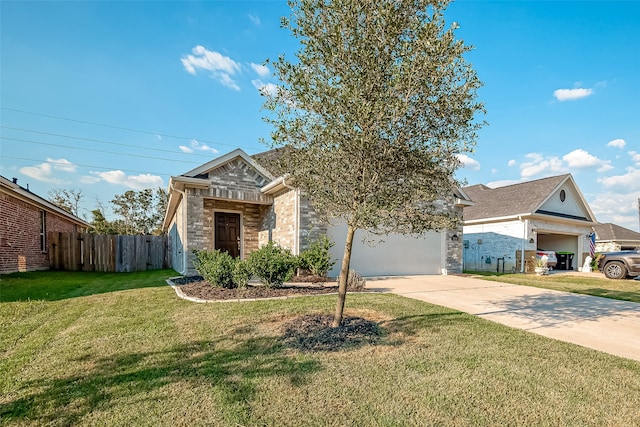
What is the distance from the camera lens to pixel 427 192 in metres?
4.26

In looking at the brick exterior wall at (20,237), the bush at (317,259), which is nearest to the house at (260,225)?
the bush at (317,259)

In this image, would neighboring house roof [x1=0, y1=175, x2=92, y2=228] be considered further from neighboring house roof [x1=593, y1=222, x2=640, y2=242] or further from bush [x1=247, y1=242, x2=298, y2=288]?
neighboring house roof [x1=593, y1=222, x2=640, y2=242]

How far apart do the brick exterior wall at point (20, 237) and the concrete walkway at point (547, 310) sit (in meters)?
12.4

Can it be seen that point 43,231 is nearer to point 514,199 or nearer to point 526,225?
point 526,225

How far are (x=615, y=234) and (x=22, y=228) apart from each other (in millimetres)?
38798

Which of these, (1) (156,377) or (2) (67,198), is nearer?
(1) (156,377)

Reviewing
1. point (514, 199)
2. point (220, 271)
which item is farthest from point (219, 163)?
point (514, 199)

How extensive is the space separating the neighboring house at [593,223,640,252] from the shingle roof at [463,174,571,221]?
1351cm

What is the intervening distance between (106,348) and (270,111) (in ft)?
12.4

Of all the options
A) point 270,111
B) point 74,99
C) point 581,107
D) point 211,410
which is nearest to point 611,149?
point 581,107

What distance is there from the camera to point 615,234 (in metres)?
25.6

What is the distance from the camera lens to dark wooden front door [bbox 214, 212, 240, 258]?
1285 centimetres

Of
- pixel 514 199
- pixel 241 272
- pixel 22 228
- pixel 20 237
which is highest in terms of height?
pixel 514 199

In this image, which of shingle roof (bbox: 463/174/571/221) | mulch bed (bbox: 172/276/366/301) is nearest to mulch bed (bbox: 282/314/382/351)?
mulch bed (bbox: 172/276/366/301)
